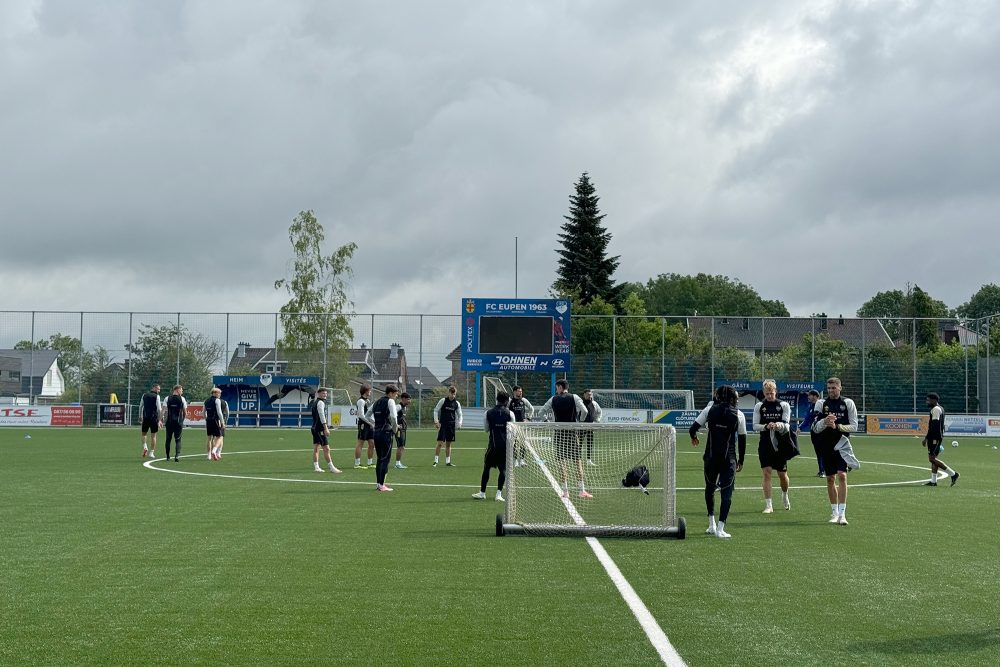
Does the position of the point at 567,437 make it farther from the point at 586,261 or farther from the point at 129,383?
the point at 586,261

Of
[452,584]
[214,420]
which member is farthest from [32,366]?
[452,584]

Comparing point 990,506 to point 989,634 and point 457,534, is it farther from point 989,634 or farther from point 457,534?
point 989,634

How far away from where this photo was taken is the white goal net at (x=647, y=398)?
2093 inches

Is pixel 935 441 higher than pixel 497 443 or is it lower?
lower

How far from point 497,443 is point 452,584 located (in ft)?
25.6

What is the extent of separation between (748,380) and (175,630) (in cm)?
4921

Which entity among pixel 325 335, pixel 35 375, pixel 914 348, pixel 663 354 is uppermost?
pixel 325 335

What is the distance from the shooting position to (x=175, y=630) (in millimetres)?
7246

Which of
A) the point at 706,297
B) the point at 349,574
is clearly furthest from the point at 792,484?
the point at 706,297

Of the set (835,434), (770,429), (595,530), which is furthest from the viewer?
(770,429)

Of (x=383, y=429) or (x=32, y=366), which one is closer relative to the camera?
(x=383, y=429)

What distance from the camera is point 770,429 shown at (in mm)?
15555

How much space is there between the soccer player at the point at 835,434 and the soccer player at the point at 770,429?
86cm

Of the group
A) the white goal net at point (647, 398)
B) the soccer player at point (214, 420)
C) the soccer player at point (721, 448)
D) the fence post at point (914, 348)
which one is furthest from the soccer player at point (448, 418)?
the fence post at point (914, 348)
